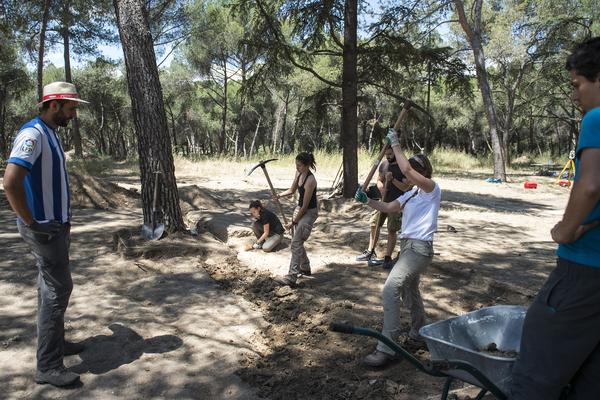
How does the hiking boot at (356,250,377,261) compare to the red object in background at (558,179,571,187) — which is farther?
the red object in background at (558,179,571,187)

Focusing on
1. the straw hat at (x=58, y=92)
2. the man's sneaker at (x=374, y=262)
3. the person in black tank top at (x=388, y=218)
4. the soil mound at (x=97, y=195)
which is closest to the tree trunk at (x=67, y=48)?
the soil mound at (x=97, y=195)

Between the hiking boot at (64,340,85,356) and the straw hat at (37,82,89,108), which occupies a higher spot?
the straw hat at (37,82,89,108)

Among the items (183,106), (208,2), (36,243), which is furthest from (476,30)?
(183,106)

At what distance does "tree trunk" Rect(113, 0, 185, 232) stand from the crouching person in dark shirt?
1199mm

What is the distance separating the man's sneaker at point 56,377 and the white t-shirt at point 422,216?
2.57 metres

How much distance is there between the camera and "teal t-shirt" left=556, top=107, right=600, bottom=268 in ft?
5.96

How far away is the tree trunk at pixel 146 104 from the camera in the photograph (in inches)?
266

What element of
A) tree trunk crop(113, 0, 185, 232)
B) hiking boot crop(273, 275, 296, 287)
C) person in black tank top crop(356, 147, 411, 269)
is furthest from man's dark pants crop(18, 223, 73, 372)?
Result: person in black tank top crop(356, 147, 411, 269)

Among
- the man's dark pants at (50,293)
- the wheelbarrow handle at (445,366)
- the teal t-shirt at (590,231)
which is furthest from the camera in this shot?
the man's dark pants at (50,293)

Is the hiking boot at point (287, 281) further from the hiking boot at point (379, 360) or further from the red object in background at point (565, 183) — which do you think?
the red object in background at point (565, 183)

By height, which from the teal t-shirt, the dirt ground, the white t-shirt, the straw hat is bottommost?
the dirt ground

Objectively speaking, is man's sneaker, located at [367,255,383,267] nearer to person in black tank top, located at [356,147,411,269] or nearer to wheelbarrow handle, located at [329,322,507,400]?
person in black tank top, located at [356,147,411,269]

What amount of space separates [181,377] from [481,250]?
16.8 ft

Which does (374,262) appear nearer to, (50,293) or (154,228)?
(154,228)
